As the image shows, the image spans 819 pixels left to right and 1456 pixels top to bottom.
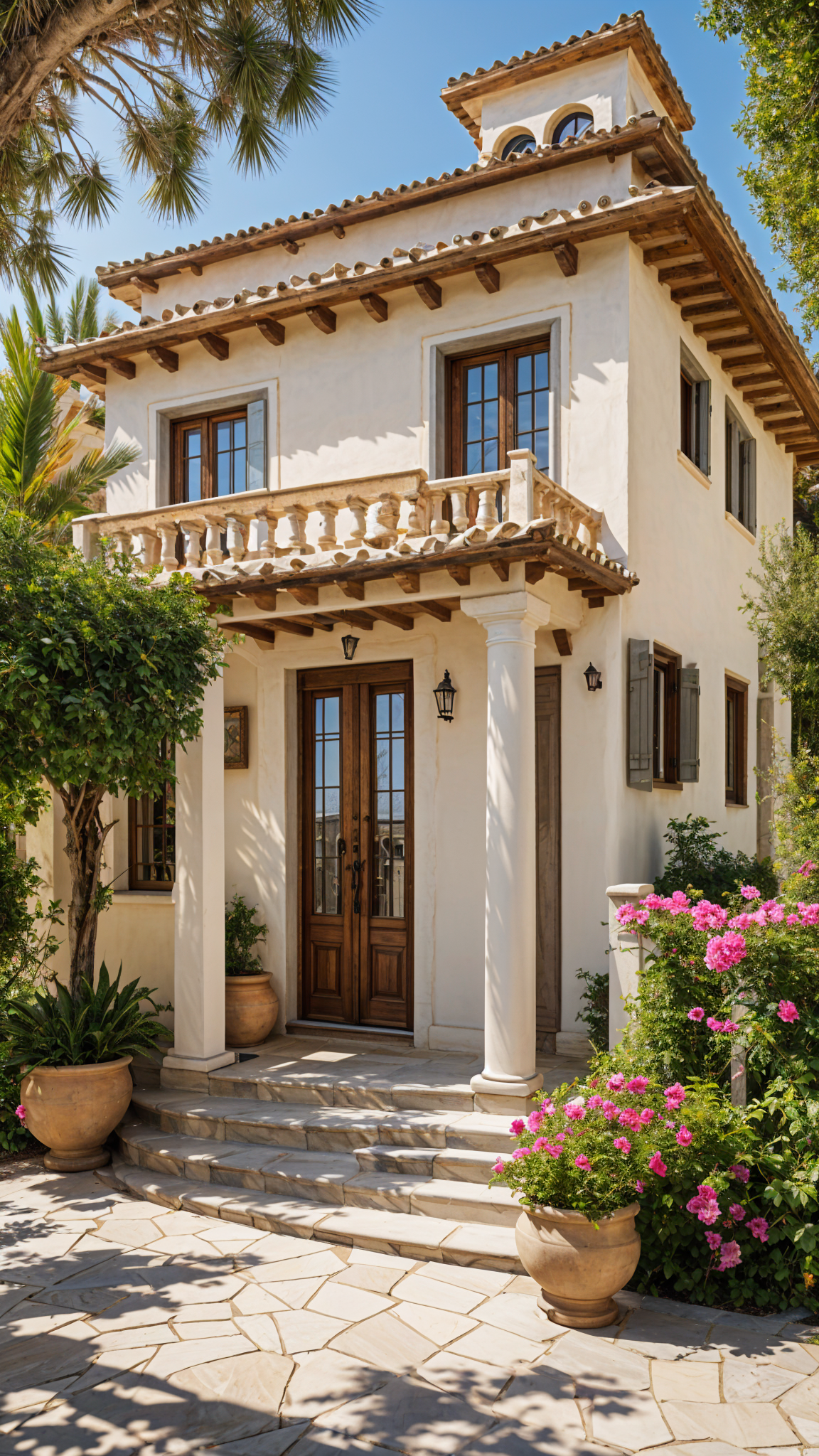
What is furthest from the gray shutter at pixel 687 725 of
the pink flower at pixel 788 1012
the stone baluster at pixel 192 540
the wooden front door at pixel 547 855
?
the stone baluster at pixel 192 540

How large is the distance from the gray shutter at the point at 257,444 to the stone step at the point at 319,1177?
19.5 feet

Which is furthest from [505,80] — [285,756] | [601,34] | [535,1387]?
[535,1387]

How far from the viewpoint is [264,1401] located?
4082 millimetres

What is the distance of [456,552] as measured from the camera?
6.72 meters

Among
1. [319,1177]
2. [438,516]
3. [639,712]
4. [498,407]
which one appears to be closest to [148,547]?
[438,516]

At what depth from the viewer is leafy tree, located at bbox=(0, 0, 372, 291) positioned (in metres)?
6.40

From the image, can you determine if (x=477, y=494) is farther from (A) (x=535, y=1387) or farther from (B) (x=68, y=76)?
(A) (x=535, y=1387)

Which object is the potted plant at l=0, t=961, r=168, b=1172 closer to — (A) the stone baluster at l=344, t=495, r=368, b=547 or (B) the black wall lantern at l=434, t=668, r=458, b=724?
(B) the black wall lantern at l=434, t=668, r=458, b=724

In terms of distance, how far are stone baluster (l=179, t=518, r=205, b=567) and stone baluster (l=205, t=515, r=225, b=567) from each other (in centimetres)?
12

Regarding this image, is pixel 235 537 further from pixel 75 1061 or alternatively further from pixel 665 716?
pixel 75 1061

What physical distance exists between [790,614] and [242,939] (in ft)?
22.7

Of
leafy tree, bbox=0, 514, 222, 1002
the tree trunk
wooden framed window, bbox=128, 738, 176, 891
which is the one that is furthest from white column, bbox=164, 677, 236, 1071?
wooden framed window, bbox=128, 738, 176, 891

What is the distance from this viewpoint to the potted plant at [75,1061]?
23.1ft

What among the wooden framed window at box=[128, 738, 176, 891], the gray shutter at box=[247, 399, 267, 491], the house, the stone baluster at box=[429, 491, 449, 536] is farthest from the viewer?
the gray shutter at box=[247, 399, 267, 491]
